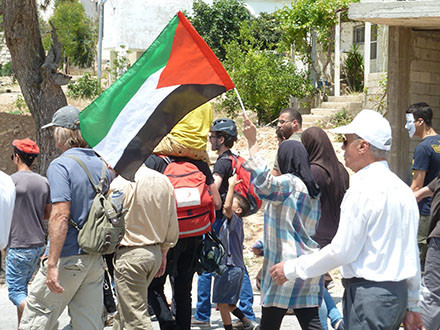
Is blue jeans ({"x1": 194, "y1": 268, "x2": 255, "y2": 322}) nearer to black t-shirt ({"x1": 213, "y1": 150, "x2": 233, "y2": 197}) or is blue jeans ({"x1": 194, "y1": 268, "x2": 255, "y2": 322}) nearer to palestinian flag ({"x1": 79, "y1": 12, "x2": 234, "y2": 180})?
black t-shirt ({"x1": 213, "y1": 150, "x2": 233, "y2": 197})

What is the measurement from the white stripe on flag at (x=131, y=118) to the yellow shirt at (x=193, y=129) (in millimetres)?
650

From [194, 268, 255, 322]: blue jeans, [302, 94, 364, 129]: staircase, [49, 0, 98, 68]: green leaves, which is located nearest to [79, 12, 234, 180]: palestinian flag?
[194, 268, 255, 322]: blue jeans

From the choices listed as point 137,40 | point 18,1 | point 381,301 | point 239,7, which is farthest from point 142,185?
point 137,40

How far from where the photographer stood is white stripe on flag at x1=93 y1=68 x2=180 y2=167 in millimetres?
4465

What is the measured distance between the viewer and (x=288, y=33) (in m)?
18.7

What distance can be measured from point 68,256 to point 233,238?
2.12 meters

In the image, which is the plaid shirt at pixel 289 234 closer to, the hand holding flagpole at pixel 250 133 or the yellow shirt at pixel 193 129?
the hand holding flagpole at pixel 250 133

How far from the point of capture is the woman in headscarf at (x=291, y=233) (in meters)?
4.49

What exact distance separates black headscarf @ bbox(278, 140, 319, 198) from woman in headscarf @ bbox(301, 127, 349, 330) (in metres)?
0.50

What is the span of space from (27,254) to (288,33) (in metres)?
14.2

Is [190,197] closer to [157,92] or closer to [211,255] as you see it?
[211,255]

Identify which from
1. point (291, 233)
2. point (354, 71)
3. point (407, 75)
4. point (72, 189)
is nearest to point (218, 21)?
point (354, 71)

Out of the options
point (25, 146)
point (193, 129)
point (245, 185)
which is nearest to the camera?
point (193, 129)

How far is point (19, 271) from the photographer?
5.71 metres
